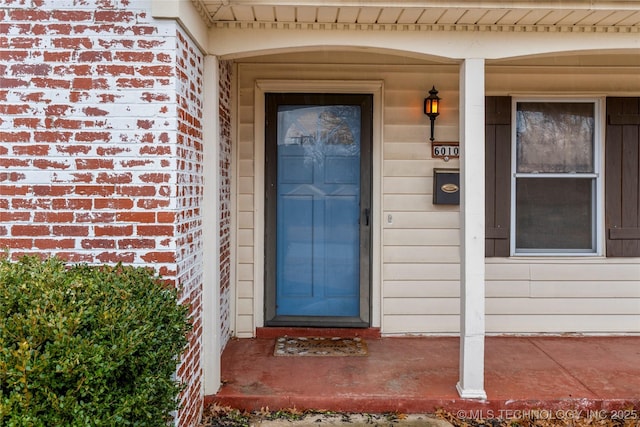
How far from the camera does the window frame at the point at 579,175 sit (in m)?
4.71

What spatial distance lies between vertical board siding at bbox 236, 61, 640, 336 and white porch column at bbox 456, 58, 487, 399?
4.33ft

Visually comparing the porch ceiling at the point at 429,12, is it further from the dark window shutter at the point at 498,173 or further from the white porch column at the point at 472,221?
the dark window shutter at the point at 498,173

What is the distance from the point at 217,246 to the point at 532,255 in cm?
300

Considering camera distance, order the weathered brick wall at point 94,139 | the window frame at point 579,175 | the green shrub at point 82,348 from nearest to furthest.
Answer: the green shrub at point 82,348, the weathered brick wall at point 94,139, the window frame at point 579,175

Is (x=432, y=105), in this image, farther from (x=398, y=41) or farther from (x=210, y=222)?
(x=210, y=222)

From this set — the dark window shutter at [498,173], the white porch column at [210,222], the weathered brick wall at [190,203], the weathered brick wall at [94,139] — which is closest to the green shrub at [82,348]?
the weathered brick wall at [94,139]

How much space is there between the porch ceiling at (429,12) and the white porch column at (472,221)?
0.33 m

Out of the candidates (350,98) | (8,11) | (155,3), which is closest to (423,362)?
(350,98)

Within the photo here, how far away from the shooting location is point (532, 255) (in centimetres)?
474

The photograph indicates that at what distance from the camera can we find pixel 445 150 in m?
4.70

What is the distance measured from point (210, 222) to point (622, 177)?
12.5 feet

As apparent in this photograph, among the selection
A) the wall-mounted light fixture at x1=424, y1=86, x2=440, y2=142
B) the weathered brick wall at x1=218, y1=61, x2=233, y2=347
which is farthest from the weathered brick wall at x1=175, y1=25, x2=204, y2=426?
the wall-mounted light fixture at x1=424, y1=86, x2=440, y2=142

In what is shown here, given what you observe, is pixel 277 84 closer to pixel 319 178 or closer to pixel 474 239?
pixel 319 178

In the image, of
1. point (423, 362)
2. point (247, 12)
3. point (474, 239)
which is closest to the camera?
point (247, 12)
